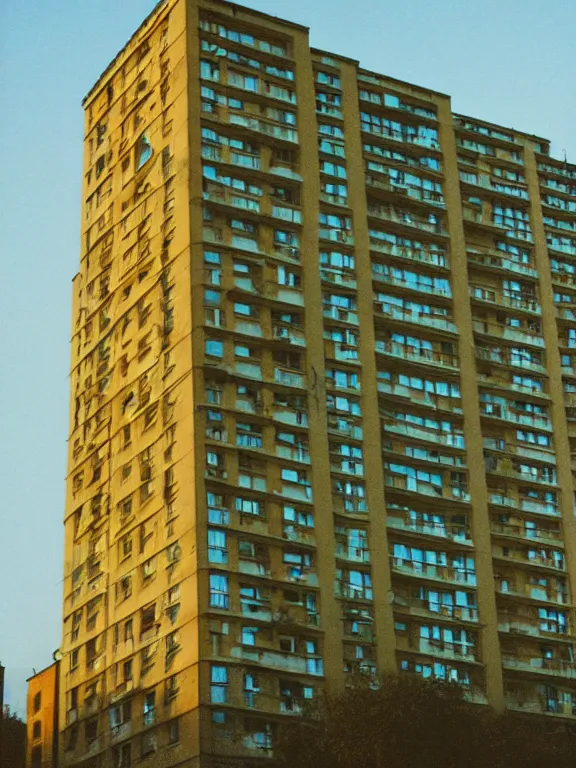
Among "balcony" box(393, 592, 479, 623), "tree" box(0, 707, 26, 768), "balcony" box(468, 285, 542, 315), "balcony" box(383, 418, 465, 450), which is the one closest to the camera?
"balcony" box(393, 592, 479, 623)

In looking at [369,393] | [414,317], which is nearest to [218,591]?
[369,393]

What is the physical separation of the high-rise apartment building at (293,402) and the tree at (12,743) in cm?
1655

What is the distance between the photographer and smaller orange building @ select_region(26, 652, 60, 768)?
85.8 meters

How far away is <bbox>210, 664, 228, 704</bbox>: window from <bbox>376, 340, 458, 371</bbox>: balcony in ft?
64.0

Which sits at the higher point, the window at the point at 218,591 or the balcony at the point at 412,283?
the balcony at the point at 412,283

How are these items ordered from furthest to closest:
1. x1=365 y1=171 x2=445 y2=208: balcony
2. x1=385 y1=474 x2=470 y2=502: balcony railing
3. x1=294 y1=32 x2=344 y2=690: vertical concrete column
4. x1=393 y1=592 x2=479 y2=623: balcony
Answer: x1=365 y1=171 x2=445 y2=208: balcony
x1=385 y1=474 x2=470 y2=502: balcony railing
x1=393 y1=592 x2=479 y2=623: balcony
x1=294 y1=32 x2=344 y2=690: vertical concrete column

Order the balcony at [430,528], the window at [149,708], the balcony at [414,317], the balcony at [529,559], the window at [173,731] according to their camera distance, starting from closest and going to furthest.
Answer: the window at [173,731], the window at [149,708], the balcony at [430,528], the balcony at [529,559], the balcony at [414,317]

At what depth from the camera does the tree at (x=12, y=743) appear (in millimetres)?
96750

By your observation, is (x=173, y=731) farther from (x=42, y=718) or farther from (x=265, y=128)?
(x=265, y=128)

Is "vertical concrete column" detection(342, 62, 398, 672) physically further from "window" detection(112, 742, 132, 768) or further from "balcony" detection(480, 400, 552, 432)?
"window" detection(112, 742, 132, 768)

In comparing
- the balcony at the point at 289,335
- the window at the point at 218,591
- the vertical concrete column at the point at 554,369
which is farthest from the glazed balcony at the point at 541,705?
the balcony at the point at 289,335

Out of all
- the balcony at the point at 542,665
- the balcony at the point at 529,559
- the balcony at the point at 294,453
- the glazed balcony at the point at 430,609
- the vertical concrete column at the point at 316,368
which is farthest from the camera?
the balcony at the point at 529,559

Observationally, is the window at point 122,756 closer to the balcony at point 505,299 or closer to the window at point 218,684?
the window at point 218,684

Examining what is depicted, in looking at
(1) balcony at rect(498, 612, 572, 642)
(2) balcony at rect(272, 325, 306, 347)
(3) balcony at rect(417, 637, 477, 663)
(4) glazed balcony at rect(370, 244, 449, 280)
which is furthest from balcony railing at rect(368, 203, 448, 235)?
(3) balcony at rect(417, 637, 477, 663)
